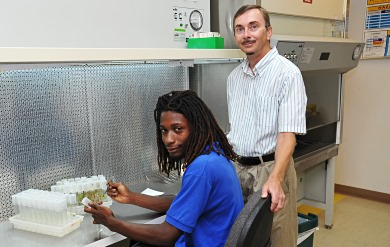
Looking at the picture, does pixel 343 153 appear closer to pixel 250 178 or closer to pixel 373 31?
pixel 373 31

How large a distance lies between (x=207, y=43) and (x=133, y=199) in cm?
78

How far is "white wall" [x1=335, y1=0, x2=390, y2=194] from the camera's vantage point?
11.3 feet

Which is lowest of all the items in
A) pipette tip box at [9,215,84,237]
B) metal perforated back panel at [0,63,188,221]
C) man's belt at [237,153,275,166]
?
pipette tip box at [9,215,84,237]

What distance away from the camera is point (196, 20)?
191 cm

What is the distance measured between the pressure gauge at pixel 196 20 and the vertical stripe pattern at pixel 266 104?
32cm

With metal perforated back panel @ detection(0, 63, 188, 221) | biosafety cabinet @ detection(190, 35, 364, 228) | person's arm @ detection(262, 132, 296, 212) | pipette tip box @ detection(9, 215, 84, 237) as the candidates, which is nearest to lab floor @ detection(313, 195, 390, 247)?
biosafety cabinet @ detection(190, 35, 364, 228)

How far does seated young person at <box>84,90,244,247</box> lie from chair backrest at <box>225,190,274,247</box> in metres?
0.13

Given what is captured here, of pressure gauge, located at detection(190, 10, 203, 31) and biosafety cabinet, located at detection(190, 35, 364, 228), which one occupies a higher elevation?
pressure gauge, located at detection(190, 10, 203, 31)

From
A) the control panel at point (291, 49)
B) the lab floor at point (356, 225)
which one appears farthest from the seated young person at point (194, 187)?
the lab floor at point (356, 225)

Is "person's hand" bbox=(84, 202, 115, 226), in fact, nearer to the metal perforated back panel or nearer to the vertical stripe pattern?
the metal perforated back panel

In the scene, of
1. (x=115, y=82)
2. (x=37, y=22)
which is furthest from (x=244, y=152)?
(x=37, y=22)

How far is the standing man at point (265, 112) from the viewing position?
162 centimetres

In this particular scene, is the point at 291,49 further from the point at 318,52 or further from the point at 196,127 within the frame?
the point at 196,127

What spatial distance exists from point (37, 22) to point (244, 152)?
1.04 meters
